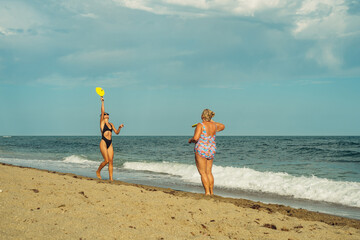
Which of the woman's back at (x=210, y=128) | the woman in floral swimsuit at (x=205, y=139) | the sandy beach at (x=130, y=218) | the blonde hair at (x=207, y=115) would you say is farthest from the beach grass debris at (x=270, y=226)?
the blonde hair at (x=207, y=115)

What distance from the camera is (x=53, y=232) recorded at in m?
3.90

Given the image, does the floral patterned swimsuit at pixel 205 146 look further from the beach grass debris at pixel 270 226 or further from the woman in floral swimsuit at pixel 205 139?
the beach grass debris at pixel 270 226

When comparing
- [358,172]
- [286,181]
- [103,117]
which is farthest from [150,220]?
[358,172]

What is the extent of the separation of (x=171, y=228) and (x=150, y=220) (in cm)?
41

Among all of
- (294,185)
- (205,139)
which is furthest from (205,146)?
(294,185)

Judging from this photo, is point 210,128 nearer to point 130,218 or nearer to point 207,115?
point 207,115

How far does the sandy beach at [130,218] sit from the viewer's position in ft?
13.4

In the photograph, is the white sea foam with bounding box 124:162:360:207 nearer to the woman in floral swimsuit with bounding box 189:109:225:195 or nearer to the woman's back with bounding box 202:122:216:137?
the woman in floral swimsuit with bounding box 189:109:225:195

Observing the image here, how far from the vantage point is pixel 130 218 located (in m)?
4.77

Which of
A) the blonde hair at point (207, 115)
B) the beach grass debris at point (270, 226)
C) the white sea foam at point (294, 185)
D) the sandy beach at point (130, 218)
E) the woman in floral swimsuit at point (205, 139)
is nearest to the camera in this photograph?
the sandy beach at point (130, 218)

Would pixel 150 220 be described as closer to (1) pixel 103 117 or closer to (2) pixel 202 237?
(2) pixel 202 237

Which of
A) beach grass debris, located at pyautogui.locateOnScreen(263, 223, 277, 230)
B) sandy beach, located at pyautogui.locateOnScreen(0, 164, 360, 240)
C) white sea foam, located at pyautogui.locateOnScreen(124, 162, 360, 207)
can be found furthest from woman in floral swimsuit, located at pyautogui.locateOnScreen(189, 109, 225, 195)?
white sea foam, located at pyautogui.locateOnScreen(124, 162, 360, 207)

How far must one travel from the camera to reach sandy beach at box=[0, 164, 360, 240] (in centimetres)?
409

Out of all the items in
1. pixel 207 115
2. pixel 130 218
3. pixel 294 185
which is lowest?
pixel 294 185
